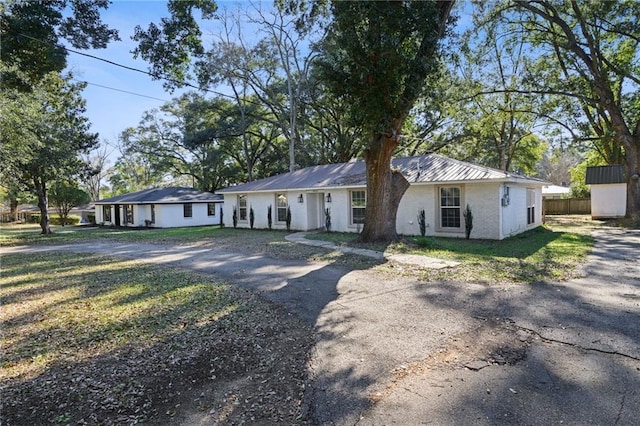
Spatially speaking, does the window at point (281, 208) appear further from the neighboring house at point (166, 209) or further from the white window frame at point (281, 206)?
the neighboring house at point (166, 209)

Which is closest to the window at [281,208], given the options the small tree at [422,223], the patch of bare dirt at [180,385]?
the small tree at [422,223]

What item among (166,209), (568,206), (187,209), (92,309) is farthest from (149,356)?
(568,206)

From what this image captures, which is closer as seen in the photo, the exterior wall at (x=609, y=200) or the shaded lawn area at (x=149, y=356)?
the shaded lawn area at (x=149, y=356)

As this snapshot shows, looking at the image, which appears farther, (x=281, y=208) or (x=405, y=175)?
(x=281, y=208)

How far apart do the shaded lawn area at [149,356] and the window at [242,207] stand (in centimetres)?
1485

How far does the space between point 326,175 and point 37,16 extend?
13.2 metres

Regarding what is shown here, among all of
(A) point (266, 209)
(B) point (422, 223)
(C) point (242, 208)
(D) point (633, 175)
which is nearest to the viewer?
(B) point (422, 223)

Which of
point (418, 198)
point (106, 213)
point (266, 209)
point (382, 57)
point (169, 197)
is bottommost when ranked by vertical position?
point (106, 213)

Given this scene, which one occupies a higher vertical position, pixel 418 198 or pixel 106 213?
pixel 418 198

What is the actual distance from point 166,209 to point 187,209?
1598 millimetres

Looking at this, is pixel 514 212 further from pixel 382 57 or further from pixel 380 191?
pixel 382 57

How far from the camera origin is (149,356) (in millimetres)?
4016

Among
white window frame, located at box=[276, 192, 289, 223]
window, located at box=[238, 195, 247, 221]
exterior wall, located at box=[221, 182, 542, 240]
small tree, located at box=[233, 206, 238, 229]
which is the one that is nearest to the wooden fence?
exterior wall, located at box=[221, 182, 542, 240]

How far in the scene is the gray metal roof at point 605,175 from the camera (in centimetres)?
2198
